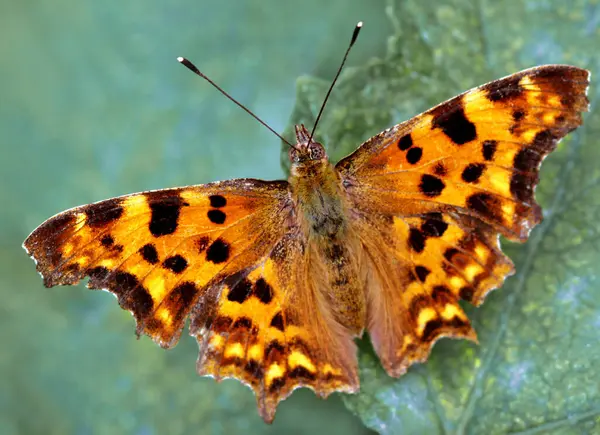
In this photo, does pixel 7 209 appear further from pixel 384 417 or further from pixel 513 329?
pixel 513 329

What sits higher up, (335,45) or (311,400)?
(335,45)

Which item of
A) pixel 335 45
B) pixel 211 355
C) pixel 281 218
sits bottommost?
pixel 211 355

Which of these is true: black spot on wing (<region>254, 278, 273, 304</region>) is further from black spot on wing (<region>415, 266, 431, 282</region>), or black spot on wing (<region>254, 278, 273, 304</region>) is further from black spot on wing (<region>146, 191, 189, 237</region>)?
black spot on wing (<region>415, 266, 431, 282</region>)

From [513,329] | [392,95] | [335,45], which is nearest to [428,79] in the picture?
[392,95]

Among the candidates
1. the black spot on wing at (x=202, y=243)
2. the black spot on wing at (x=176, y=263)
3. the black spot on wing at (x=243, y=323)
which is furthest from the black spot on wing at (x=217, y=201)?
the black spot on wing at (x=243, y=323)

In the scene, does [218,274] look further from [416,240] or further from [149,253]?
[416,240]

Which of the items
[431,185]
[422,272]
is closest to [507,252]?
[422,272]
